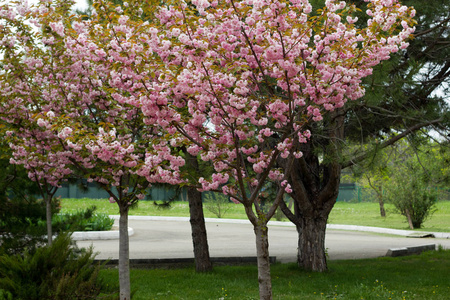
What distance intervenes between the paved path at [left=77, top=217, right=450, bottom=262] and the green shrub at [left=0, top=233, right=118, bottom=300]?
7267 millimetres

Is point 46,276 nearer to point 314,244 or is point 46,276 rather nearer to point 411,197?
point 314,244

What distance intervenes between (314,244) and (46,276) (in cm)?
609

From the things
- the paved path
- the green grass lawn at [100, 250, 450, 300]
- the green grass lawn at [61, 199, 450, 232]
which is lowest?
the green grass lawn at [100, 250, 450, 300]

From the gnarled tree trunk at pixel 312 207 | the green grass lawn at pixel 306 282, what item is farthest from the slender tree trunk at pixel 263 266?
the gnarled tree trunk at pixel 312 207

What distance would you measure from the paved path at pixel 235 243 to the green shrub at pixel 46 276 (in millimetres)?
7267

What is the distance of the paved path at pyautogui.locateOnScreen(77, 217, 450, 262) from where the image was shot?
43.1 feet

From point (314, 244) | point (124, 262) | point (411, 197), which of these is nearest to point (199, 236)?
point (314, 244)

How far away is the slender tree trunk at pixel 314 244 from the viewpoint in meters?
9.48

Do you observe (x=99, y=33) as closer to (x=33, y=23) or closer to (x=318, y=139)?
(x=33, y=23)

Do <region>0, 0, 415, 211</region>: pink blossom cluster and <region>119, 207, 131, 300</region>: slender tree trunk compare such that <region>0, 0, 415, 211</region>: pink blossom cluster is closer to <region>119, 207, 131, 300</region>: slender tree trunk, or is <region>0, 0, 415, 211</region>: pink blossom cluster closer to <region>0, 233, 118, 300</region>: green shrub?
<region>119, 207, 131, 300</region>: slender tree trunk

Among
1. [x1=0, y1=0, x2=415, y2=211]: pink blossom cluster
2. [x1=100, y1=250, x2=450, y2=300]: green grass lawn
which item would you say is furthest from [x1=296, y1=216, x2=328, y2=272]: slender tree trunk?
[x1=0, y1=0, x2=415, y2=211]: pink blossom cluster

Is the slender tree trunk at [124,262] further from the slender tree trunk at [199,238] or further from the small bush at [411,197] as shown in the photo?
the small bush at [411,197]

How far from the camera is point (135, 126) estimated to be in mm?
6379

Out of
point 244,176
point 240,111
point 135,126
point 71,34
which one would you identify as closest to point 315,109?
point 240,111
